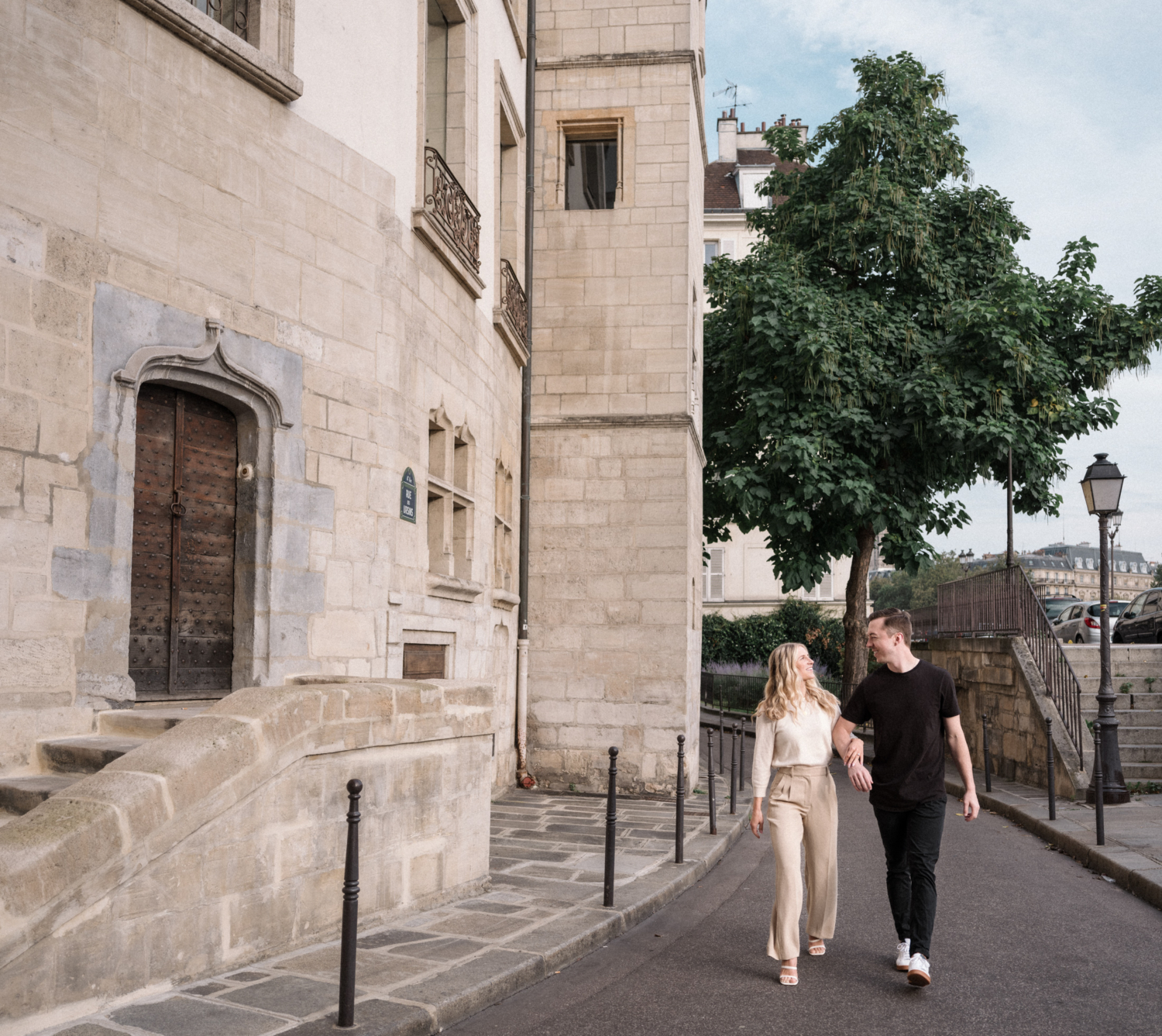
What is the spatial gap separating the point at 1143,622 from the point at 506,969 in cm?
2182

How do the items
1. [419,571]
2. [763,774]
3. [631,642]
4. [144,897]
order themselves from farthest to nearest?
[631,642] < [419,571] < [763,774] < [144,897]

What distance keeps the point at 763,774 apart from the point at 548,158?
11.3 meters

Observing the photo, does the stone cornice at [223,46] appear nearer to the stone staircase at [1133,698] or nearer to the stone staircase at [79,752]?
the stone staircase at [79,752]

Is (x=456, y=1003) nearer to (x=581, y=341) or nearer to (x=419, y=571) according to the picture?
(x=419, y=571)

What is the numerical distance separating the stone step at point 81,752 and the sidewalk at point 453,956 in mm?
1317

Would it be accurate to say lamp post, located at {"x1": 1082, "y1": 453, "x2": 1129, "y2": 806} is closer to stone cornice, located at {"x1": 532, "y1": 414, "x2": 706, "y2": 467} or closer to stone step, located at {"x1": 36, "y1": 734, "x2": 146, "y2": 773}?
stone cornice, located at {"x1": 532, "y1": 414, "x2": 706, "y2": 467}

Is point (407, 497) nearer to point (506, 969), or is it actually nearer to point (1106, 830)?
point (506, 969)

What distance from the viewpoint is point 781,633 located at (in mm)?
37156

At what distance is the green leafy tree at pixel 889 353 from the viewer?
63.9 ft

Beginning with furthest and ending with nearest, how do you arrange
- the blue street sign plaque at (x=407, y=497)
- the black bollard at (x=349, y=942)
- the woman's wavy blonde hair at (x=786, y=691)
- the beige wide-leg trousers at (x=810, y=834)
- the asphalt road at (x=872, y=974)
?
the blue street sign plaque at (x=407, y=497) → the woman's wavy blonde hair at (x=786, y=691) → the beige wide-leg trousers at (x=810, y=834) → the asphalt road at (x=872, y=974) → the black bollard at (x=349, y=942)

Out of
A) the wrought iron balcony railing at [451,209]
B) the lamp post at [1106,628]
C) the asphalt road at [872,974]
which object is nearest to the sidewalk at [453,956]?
the asphalt road at [872,974]

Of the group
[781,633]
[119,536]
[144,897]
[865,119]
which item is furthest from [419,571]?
[781,633]

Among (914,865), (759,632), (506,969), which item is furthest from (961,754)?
(759,632)

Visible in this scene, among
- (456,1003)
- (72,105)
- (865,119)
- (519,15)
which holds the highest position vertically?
(865,119)
